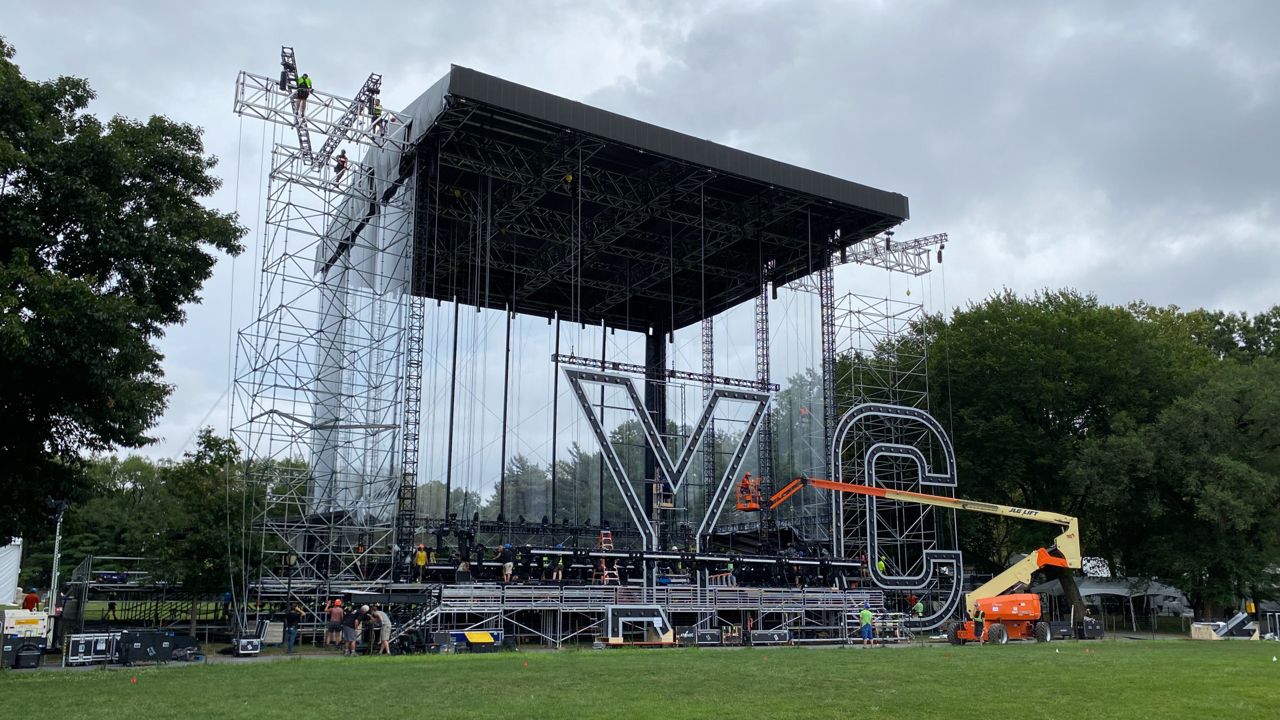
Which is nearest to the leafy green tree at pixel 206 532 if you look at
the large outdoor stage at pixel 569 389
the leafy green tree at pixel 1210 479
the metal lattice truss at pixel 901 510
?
the large outdoor stage at pixel 569 389

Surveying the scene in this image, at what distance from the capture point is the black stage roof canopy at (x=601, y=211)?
3362 centimetres

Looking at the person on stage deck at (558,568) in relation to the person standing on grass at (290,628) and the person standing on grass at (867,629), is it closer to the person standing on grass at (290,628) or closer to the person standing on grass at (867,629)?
the person standing on grass at (290,628)

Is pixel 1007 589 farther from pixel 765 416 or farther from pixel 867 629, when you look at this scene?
pixel 765 416

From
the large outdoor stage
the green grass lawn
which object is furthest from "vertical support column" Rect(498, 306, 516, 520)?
the green grass lawn

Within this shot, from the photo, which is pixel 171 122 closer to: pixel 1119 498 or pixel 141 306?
pixel 141 306

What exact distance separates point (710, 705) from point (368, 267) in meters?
27.0

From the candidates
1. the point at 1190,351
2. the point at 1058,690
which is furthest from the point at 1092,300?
the point at 1058,690

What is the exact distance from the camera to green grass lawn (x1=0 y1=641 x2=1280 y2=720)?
12.0 meters

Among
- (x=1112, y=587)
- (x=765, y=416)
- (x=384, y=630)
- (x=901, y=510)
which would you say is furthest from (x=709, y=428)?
(x=384, y=630)

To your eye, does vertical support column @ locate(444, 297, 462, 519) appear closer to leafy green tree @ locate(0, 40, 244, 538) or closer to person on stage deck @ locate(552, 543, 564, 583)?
person on stage deck @ locate(552, 543, 564, 583)

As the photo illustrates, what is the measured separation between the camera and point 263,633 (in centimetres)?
2683

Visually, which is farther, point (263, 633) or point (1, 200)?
point (263, 633)

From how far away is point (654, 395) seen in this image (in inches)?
1898

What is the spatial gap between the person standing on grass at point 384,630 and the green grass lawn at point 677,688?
10.4 feet
